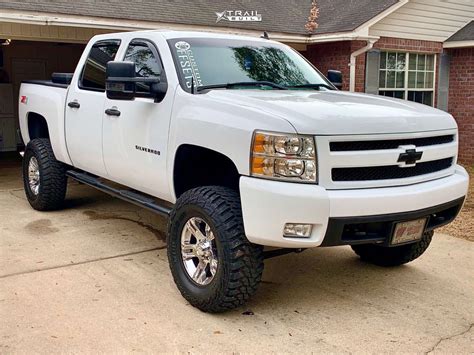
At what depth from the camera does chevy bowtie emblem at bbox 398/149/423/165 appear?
12.8ft

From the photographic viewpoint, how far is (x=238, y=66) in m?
4.98

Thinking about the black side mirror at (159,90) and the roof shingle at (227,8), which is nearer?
the black side mirror at (159,90)

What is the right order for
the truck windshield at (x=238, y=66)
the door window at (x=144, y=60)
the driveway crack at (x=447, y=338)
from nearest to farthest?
1. the driveway crack at (x=447, y=338)
2. the truck windshield at (x=238, y=66)
3. the door window at (x=144, y=60)

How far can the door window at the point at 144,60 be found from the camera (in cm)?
482

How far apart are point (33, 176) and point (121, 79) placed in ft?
11.0

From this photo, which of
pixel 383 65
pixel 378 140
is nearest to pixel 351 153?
pixel 378 140

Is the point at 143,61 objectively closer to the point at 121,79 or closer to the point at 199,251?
the point at 121,79

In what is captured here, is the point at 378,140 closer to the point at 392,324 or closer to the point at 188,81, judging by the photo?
the point at 392,324

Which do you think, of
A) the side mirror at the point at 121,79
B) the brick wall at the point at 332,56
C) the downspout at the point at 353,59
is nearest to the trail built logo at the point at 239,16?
the brick wall at the point at 332,56

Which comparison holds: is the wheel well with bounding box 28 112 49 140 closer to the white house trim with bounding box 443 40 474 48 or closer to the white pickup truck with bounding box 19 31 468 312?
the white pickup truck with bounding box 19 31 468 312

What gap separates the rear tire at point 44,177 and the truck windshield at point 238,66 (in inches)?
109

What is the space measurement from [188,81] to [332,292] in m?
2.13

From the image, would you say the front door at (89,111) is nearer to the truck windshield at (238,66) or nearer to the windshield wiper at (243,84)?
the truck windshield at (238,66)

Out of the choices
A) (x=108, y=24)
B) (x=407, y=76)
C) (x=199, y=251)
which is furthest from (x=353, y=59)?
(x=199, y=251)
